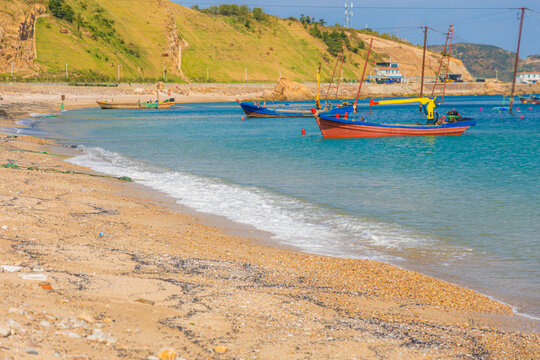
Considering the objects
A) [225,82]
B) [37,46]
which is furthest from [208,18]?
[37,46]

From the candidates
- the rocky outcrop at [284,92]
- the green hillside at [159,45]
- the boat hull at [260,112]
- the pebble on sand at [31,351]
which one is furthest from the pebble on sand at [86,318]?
the rocky outcrop at [284,92]

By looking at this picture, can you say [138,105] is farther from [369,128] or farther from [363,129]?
[369,128]

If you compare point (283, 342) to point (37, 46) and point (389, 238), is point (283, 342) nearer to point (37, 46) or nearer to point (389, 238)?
point (389, 238)

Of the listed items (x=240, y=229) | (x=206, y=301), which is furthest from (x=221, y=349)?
(x=240, y=229)

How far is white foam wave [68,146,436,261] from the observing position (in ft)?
40.9

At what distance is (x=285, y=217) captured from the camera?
15250mm

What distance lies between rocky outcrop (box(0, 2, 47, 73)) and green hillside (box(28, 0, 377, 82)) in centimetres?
271

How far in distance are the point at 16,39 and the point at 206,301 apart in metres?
107

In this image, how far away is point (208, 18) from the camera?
18350cm

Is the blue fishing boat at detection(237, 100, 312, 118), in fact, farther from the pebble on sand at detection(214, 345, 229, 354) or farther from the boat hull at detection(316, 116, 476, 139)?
the pebble on sand at detection(214, 345, 229, 354)

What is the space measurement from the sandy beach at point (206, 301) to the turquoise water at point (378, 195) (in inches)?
59.2

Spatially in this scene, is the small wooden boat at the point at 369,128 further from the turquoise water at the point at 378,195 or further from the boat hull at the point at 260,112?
the boat hull at the point at 260,112

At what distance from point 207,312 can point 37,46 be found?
378 ft

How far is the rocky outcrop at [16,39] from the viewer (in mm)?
98625
